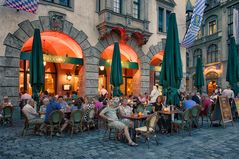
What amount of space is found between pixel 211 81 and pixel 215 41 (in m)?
6.33

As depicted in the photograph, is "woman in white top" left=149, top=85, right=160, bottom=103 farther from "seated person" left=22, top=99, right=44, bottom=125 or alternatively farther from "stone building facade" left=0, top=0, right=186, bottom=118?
"seated person" left=22, top=99, right=44, bottom=125

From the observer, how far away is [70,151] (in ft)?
21.0

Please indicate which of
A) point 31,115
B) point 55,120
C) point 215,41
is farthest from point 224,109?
point 215,41

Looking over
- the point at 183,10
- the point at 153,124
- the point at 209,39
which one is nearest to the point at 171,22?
the point at 153,124

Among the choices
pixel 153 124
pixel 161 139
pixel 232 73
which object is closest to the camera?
pixel 153 124

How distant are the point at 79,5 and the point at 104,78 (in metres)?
7.59

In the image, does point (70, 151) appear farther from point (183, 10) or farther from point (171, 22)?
point (183, 10)

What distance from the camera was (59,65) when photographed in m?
18.4

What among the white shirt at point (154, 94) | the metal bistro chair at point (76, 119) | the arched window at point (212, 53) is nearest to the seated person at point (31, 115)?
the metal bistro chair at point (76, 119)

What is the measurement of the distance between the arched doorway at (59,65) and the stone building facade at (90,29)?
0.65m

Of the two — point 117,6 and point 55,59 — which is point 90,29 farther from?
point 55,59

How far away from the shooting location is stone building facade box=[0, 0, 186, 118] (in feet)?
40.1

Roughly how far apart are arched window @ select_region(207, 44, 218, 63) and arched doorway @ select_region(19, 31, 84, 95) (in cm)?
2489

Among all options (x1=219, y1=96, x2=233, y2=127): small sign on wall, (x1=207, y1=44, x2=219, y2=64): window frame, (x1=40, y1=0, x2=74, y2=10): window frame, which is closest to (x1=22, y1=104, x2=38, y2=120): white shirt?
(x1=40, y1=0, x2=74, y2=10): window frame
